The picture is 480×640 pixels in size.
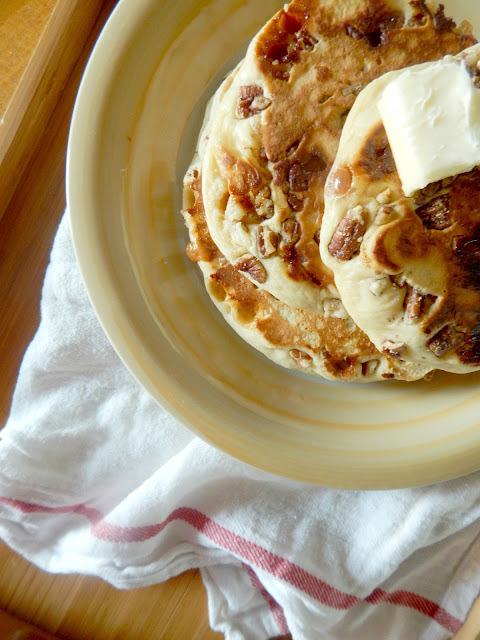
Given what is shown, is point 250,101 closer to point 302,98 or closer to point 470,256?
point 302,98

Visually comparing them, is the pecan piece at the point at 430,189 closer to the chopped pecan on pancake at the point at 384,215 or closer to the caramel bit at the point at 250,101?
the chopped pecan on pancake at the point at 384,215

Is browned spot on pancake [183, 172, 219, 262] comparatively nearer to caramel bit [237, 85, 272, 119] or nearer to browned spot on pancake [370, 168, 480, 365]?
caramel bit [237, 85, 272, 119]

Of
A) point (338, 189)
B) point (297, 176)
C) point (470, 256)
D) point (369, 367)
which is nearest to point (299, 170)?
point (297, 176)

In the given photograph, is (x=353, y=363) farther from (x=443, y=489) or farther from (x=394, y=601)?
(x=394, y=601)

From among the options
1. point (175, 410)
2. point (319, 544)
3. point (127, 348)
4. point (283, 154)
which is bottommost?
point (319, 544)

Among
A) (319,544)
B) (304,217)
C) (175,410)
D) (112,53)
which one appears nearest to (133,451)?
(175,410)

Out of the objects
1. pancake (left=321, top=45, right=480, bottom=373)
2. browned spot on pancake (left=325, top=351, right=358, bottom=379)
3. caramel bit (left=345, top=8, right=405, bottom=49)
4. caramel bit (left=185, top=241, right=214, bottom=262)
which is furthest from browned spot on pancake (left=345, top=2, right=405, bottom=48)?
browned spot on pancake (left=325, top=351, right=358, bottom=379)
